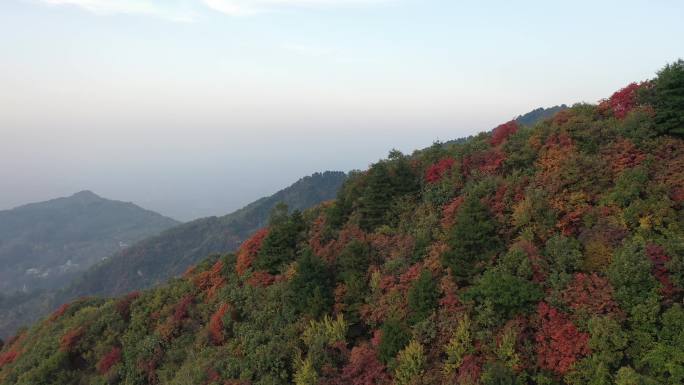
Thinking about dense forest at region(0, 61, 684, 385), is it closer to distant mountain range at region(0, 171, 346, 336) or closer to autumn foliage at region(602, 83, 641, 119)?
autumn foliage at region(602, 83, 641, 119)

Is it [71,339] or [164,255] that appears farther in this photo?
[164,255]

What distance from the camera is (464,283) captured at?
17.1 m

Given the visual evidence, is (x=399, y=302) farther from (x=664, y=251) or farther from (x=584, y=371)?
(x=664, y=251)

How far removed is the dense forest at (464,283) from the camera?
13.2 metres

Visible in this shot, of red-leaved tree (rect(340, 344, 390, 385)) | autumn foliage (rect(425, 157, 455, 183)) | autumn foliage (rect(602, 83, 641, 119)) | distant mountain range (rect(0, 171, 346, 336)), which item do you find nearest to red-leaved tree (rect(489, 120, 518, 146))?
autumn foliage (rect(425, 157, 455, 183))

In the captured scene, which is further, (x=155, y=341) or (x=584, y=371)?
(x=155, y=341)

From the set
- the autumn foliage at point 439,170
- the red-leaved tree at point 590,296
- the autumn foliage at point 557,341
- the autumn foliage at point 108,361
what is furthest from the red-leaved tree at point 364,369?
the autumn foliage at point 108,361

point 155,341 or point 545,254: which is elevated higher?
point 545,254

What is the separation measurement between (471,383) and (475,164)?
13352 millimetres

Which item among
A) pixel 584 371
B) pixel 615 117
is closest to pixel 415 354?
pixel 584 371

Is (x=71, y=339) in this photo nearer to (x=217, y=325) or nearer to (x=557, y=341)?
(x=217, y=325)

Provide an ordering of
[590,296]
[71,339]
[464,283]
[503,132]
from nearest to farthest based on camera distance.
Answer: [590,296] < [464,283] < [503,132] < [71,339]

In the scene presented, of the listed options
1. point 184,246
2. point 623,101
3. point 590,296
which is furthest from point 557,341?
point 184,246

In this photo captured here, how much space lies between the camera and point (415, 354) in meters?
15.2
